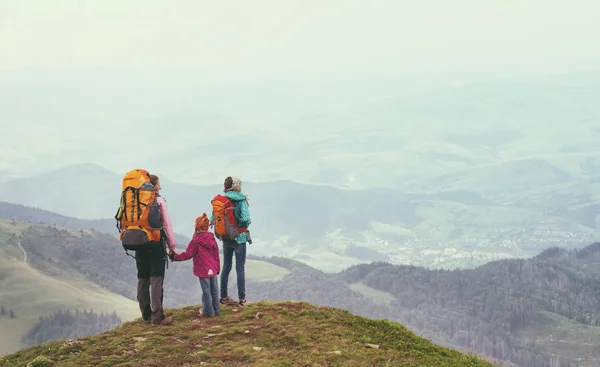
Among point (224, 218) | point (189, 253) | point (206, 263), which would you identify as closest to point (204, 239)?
point (189, 253)

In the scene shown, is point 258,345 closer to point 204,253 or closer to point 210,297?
point 210,297

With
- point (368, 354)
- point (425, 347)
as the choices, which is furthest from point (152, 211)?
point (425, 347)

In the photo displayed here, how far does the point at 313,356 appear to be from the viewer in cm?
2206

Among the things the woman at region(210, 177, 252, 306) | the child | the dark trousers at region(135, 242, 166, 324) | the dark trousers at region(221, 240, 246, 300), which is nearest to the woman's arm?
the child

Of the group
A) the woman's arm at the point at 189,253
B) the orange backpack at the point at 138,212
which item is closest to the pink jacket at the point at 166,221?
the orange backpack at the point at 138,212

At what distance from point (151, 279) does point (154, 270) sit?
0.43m

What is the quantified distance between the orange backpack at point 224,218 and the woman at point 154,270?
2563 millimetres

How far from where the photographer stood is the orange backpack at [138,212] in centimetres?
2525

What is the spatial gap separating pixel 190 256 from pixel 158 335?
11.4 ft

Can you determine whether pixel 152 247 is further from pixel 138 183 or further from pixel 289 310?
pixel 289 310

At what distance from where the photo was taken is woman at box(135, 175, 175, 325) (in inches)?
1024

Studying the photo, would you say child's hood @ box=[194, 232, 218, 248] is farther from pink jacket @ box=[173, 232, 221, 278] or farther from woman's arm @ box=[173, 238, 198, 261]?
woman's arm @ box=[173, 238, 198, 261]

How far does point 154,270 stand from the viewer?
87.1ft

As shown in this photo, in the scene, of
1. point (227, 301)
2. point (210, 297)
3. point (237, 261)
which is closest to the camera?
point (210, 297)
